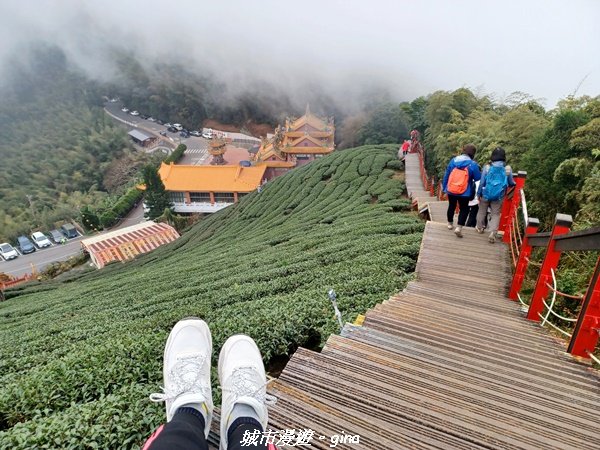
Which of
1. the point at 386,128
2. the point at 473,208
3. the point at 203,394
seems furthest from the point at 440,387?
the point at 386,128

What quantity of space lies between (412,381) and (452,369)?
444mm

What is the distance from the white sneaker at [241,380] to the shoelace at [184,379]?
5.7 inches

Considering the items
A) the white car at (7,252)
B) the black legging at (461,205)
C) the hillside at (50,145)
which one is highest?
the black legging at (461,205)

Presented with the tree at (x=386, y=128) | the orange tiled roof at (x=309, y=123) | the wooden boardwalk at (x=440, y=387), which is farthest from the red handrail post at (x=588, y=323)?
the orange tiled roof at (x=309, y=123)

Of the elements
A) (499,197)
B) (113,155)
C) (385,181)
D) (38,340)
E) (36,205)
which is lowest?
(36,205)

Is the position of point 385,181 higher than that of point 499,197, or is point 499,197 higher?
point 499,197

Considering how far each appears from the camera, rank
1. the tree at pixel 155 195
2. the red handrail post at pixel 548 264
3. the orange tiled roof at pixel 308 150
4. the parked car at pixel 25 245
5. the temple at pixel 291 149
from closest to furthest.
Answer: the red handrail post at pixel 548 264 < the tree at pixel 155 195 < the parked car at pixel 25 245 < the temple at pixel 291 149 < the orange tiled roof at pixel 308 150

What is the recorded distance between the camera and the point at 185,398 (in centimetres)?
205

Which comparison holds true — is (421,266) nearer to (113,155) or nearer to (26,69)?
(113,155)

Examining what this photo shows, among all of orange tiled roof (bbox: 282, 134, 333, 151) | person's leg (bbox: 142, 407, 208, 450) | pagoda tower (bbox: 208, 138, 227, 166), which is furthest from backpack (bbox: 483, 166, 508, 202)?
pagoda tower (bbox: 208, 138, 227, 166)

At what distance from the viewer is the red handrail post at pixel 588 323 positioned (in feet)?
8.93

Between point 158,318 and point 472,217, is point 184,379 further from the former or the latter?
point 472,217

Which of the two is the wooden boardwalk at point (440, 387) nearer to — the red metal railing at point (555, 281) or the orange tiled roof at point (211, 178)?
the red metal railing at point (555, 281)

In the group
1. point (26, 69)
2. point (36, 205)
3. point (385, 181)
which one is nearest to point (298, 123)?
point (385, 181)
